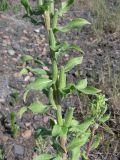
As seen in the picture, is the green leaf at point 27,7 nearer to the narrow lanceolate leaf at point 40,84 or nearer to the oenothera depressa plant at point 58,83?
the oenothera depressa plant at point 58,83

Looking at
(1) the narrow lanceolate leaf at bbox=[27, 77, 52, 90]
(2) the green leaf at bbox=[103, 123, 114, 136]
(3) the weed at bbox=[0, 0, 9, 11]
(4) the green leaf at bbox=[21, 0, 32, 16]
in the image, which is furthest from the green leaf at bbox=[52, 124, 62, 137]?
(3) the weed at bbox=[0, 0, 9, 11]

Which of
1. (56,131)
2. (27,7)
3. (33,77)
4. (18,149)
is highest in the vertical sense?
(27,7)

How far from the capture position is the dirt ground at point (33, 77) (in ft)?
9.90

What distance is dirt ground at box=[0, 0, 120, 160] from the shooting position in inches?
119

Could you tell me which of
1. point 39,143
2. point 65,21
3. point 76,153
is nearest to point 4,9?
point 65,21

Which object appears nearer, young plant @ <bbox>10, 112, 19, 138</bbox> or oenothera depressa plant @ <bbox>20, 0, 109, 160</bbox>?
oenothera depressa plant @ <bbox>20, 0, 109, 160</bbox>

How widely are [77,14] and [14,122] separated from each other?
223 cm

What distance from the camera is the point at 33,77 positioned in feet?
12.1

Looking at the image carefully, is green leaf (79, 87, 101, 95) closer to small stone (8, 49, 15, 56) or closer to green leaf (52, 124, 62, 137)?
green leaf (52, 124, 62, 137)

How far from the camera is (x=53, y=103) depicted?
204 cm

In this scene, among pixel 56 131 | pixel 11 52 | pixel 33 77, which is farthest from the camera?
pixel 11 52

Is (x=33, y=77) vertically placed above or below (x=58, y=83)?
below

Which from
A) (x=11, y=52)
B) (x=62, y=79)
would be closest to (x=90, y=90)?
(x=62, y=79)

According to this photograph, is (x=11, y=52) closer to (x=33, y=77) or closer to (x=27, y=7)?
(x=33, y=77)
